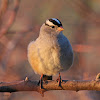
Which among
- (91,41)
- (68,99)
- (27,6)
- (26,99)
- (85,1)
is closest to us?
(68,99)

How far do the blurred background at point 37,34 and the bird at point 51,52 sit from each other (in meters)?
0.62

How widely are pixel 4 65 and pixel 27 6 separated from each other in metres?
3.07

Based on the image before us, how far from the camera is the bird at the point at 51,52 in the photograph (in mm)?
3883

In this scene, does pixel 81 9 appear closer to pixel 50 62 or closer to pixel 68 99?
pixel 68 99

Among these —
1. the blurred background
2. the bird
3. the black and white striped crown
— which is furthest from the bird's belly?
the blurred background

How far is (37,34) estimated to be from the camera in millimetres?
6371

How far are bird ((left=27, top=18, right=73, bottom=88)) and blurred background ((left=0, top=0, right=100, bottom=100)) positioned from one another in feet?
2.02

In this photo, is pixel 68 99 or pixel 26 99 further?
pixel 26 99

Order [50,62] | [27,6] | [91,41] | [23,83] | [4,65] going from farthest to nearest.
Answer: [27,6], [91,41], [4,65], [50,62], [23,83]

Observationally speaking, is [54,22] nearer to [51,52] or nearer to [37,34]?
[51,52]

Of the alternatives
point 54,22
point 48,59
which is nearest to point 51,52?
point 48,59

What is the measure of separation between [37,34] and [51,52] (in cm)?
255

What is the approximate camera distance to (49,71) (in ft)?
13.4

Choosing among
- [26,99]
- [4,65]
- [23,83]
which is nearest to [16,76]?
[4,65]
